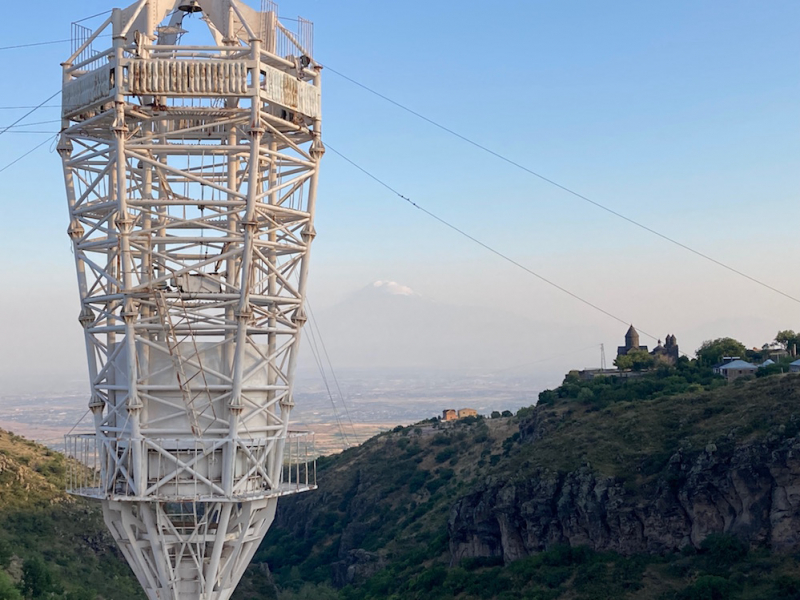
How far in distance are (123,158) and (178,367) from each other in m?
6.49

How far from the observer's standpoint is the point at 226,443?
31188 millimetres

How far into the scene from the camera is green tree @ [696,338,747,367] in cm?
10665

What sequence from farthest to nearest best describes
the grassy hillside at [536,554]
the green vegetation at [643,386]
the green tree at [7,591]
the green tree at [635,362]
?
the green tree at [635,362] < the green vegetation at [643,386] < the grassy hillside at [536,554] < the green tree at [7,591]

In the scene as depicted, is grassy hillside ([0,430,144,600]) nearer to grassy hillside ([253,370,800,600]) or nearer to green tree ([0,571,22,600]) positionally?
green tree ([0,571,22,600])

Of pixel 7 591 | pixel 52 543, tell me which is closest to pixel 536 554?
pixel 52 543

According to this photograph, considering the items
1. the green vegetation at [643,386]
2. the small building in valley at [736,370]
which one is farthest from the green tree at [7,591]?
the small building in valley at [736,370]

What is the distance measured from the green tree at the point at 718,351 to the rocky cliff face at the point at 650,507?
31.7m

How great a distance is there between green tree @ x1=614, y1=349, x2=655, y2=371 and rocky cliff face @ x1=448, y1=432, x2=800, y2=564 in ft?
100

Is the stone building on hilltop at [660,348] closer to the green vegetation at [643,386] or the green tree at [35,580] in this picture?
the green vegetation at [643,386]

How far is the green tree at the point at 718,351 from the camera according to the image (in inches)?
4199

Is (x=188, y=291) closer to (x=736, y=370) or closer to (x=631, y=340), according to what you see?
(x=736, y=370)

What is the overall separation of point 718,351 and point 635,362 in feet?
30.2

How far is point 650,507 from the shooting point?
74.1 meters

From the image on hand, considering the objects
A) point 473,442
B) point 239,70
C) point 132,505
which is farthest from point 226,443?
point 473,442
